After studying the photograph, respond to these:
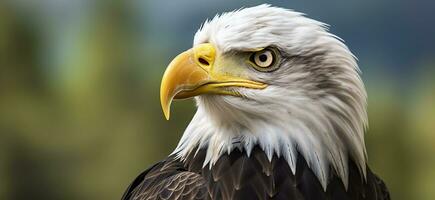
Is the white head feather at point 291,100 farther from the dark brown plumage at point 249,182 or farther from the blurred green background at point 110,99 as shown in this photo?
the blurred green background at point 110,99

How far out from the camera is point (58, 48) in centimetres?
447

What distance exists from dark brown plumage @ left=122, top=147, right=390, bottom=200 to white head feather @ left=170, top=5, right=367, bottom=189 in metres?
0.02

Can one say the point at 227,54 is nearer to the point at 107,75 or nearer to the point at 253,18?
the point at 253,18

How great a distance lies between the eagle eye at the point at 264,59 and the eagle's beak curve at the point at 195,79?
38 mm

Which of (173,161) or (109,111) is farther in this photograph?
(109,111)

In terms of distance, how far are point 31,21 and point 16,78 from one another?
35 cm

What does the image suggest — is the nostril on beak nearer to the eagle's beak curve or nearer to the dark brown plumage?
the eagle's beak curve

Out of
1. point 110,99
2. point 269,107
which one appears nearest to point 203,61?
point 269,107

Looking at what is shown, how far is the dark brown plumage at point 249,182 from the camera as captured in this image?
5.89 feet

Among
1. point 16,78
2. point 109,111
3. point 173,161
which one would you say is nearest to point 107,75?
point 109,111

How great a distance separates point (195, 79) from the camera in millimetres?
1764

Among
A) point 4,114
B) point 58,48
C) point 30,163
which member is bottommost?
point 30,163

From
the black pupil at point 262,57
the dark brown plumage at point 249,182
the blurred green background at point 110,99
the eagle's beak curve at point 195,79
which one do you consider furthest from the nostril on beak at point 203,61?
the blurred green background at point 110,99

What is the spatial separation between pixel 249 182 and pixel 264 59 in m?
0.28
